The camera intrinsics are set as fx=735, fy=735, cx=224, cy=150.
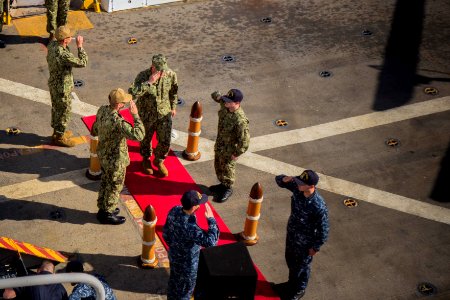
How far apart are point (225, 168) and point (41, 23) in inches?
263

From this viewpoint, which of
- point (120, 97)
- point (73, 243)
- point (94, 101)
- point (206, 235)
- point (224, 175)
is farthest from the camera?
point (94, 101)

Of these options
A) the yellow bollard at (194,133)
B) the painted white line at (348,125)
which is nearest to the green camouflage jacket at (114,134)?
the yellow bollard at (194,133)

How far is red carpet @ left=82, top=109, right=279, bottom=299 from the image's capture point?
1142cm

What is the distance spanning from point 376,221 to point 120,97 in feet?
14.9

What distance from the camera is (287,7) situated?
17.4 m

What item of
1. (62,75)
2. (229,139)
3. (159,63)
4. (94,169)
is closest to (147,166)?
→ (94,169)

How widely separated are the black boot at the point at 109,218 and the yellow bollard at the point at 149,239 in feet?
2.95

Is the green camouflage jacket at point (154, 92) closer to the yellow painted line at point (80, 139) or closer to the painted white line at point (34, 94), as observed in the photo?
the yellow painted line at point (80, 139)

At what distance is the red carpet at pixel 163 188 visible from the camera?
11.4 metres

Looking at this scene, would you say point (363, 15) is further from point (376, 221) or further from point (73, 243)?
point (73, 243)

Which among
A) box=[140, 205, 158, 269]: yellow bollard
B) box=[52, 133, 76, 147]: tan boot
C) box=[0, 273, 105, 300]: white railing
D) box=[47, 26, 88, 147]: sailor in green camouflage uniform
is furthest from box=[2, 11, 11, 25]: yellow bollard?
box=[0, 273, 105, 300]: white railing

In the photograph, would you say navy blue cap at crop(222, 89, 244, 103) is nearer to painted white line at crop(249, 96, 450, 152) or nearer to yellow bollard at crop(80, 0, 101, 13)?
painted white line at crop(249, 96, 450, 152)

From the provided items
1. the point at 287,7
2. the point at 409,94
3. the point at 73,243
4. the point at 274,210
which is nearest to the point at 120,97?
the point at 73,243

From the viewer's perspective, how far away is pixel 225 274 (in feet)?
28.2
